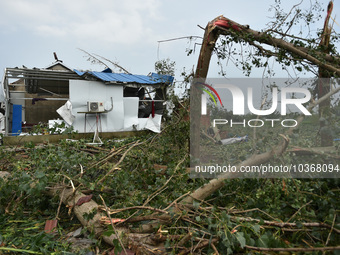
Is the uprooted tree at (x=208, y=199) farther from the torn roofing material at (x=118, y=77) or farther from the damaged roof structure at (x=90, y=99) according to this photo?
the torn roofing material at (x=118, y=77)

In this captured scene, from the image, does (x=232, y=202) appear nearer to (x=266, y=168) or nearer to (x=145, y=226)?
(x=266, y=168)

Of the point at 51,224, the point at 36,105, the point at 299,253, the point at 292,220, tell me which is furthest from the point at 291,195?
the point at 36,105

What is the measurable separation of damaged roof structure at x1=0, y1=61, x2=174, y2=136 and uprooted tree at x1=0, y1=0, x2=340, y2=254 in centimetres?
585

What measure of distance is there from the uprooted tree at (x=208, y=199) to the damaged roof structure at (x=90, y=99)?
19.2 feet

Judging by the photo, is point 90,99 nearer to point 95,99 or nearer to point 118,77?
point 95,99

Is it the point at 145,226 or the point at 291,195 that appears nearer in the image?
the point at 145,226

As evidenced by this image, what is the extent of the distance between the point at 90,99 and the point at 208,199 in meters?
9.06

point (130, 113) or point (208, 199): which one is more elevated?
point (130, 113)

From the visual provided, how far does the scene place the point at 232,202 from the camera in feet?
10.6

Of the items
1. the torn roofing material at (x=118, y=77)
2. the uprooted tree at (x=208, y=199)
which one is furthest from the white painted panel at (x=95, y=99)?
the uprooted tree at (x=208, y=199)

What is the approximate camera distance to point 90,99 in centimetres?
1133

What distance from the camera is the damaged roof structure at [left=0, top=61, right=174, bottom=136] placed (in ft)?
35.0

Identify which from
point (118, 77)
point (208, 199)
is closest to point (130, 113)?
point (118, 77)

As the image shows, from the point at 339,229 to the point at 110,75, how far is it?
439 inches
